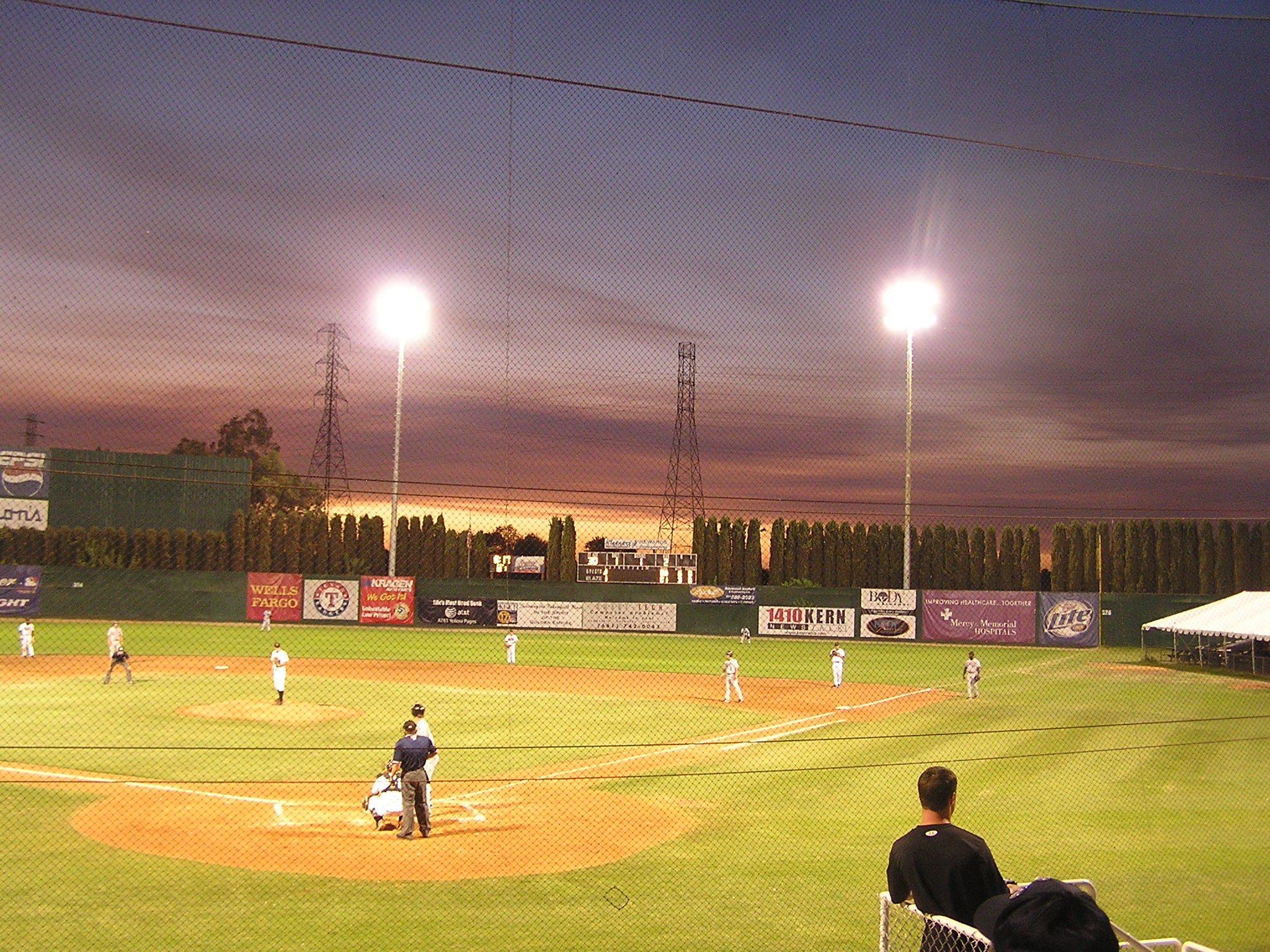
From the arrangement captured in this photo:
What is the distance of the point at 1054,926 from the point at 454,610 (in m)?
42.7

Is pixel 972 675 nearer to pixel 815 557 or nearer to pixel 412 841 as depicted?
pixel 412 841

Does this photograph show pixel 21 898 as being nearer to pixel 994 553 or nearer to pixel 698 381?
pixel 698 381

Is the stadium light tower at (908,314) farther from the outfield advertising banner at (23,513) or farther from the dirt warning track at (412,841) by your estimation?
the outfield advertising banner at (23,513)

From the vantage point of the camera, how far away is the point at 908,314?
66.5 feet

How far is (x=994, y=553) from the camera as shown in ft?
161

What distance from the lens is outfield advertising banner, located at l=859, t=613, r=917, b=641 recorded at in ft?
143

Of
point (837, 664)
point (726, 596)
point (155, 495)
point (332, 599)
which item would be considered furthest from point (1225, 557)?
point (155, 495)

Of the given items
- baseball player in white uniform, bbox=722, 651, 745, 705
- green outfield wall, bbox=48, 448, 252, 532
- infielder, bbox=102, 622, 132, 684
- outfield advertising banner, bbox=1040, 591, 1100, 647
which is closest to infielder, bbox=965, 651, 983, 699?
baseball player in white uniform, bbox=722, 651, 745, 705

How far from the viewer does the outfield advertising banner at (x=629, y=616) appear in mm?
44438

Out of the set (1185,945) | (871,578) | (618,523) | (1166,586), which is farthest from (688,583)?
(1185,945)

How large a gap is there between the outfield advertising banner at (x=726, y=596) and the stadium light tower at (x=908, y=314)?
14685 millimetres

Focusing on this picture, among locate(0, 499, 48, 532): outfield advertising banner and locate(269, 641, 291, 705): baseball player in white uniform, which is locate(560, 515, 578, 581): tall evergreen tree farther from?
locate(269, 641, 291, 705): baseball player in white uniform

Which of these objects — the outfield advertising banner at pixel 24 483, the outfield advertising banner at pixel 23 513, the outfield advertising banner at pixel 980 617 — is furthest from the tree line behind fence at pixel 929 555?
the outfield advertising banner at pixel 24 483

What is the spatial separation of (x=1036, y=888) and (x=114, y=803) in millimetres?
13791
